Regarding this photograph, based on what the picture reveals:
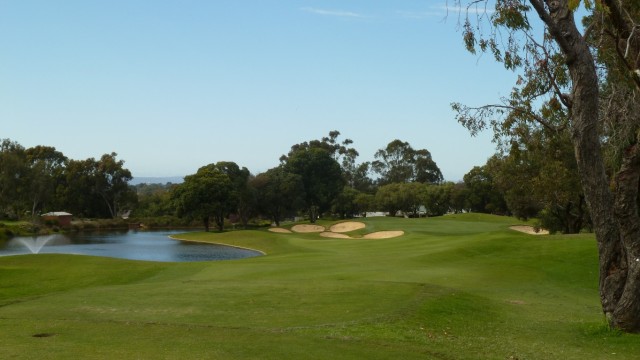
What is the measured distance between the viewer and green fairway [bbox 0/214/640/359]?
34.6ft

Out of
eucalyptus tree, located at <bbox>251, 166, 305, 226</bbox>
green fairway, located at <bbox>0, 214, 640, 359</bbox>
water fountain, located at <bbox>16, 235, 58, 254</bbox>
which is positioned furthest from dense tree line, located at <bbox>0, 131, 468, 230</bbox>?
green fairway, located at <bbox>0, 214, 640, 359</bbox>

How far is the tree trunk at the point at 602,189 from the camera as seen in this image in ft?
39.7

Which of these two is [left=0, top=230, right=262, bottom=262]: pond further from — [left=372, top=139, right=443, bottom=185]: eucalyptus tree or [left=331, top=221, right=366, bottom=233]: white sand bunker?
[left=372, top=139, right=443, bottom=185]: eucalyptus tree

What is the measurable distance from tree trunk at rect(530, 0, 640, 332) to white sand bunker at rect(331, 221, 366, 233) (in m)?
52.1

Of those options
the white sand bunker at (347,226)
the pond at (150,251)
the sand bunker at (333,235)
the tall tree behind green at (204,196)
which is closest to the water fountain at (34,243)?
the pond at (150,251)

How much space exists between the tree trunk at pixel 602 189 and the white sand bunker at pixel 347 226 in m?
52.1

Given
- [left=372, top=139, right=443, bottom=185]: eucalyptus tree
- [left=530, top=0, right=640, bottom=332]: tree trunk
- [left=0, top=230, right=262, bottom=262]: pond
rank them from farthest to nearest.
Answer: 1. [left=372, top=139, right=443, bottom=185]: eucalyptus tree
2. [left=0, top=230, right=262, bottom=262]: pond
3. [left=530, top=0, right=640, bottom=332]: tree trunk

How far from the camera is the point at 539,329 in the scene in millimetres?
13266

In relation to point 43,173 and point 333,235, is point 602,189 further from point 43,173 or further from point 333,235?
point 43,173

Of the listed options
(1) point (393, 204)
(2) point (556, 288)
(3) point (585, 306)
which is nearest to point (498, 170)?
(2) point (556, 288)

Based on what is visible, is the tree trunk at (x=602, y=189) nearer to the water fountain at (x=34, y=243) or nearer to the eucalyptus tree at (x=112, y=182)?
the water fountain at (x=34, y=243)

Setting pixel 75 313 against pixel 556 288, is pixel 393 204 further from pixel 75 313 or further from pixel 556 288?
pixel 75 313

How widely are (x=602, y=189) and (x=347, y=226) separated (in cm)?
5541

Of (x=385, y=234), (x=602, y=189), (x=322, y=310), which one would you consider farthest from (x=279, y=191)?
(x=602, y=189)
